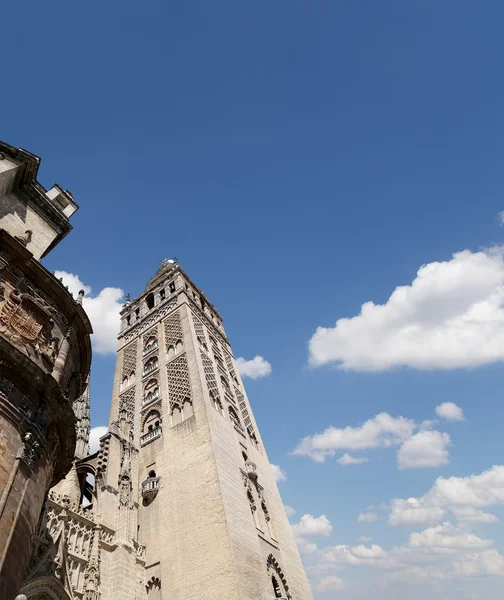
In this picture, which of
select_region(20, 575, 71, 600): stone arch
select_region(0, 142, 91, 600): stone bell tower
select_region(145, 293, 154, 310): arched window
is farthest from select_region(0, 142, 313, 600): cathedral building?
select_region(145, 293, 154, 310): arched window

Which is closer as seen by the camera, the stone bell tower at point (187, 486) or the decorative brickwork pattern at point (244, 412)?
the stone bell tower at point (187, 486)

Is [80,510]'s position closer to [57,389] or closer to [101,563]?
[101,563]

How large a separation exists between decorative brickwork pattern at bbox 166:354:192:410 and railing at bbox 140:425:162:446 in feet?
4.52

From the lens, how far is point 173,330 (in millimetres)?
28172

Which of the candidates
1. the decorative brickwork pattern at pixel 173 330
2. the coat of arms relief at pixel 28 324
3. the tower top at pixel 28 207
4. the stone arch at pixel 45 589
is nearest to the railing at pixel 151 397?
the decorative brickwork pattern at pixel 173 330

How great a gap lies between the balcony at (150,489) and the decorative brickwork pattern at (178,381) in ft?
12.9

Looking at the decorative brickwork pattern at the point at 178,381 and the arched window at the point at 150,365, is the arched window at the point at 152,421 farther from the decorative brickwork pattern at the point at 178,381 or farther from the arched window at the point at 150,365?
the arched window at the point at 150,365

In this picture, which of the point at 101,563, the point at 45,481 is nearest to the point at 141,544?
the point at 101,563

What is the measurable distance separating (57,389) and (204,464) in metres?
11.1

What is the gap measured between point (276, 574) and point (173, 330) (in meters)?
14.8

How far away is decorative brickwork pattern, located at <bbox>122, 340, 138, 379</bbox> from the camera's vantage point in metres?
28.6

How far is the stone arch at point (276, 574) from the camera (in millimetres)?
17625

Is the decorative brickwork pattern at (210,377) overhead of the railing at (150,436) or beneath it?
overhead

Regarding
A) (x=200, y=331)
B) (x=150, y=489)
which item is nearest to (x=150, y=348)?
(x=200, y=331)
